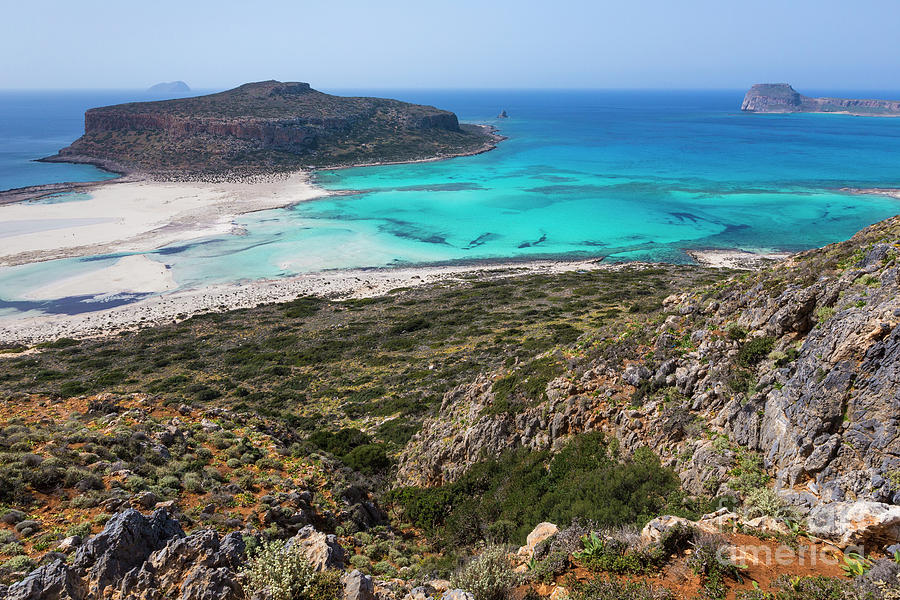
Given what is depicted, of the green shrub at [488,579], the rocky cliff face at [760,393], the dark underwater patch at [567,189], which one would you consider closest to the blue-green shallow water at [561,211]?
the dark underwater patch at [567,189]

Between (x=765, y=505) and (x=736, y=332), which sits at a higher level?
(x=736, y=332)

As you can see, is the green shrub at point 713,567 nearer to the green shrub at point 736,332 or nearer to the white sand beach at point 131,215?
the green shrub at point 736,332

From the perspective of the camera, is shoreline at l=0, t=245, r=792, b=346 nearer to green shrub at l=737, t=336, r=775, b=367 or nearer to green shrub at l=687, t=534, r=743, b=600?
green shrub at l=737, t=336, r=775, b=367

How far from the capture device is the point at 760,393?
32.6 feet

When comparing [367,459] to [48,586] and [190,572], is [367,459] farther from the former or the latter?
[48,586]

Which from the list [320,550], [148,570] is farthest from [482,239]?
[148,570]

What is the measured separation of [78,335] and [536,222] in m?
55.0

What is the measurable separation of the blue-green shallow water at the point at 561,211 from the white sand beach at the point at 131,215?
4.75m

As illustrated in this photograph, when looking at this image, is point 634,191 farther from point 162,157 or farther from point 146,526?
point 162,157

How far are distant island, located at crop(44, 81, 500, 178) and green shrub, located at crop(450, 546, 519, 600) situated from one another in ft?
350

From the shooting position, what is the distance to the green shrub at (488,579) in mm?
6631

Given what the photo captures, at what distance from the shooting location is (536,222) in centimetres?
6850

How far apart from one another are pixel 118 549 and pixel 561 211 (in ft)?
238

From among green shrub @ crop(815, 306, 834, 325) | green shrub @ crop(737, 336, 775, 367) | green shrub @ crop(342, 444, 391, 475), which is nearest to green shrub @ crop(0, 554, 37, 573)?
green shrub @ crop(342, 444, 391, 475)
